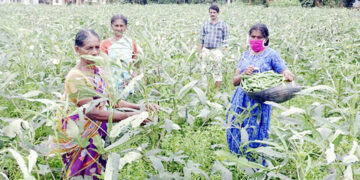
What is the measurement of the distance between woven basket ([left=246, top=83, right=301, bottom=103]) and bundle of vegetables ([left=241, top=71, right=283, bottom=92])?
6 cm

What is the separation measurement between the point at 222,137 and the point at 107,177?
2.50 m

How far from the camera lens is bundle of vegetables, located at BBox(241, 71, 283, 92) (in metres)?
2.69

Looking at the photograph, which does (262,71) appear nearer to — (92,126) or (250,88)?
(250,88)

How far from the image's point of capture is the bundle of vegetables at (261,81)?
8.83 feet

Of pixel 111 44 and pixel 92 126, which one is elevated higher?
pixel 111 44

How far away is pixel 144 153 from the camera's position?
1876 mm

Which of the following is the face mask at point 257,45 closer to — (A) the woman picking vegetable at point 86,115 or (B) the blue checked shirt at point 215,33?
(A) the woman picking vegetable at point 86,115

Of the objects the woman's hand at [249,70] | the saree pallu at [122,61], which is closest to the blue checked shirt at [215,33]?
the saree pallu at [122,61]

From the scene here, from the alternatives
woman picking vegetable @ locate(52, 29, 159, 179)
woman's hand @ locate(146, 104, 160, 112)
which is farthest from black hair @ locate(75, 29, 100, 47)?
woman's hand @ locate(146, 104, 160, 112)

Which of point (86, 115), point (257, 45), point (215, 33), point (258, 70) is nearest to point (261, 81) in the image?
point (258, 70)

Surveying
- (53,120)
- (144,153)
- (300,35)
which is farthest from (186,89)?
(300,35)

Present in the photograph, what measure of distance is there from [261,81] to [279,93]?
21 cm

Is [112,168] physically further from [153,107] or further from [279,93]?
[279,93]

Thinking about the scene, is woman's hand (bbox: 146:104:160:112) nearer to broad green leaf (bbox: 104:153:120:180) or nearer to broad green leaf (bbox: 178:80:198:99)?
broad green leaf (bbox: 178:80:198:99)
